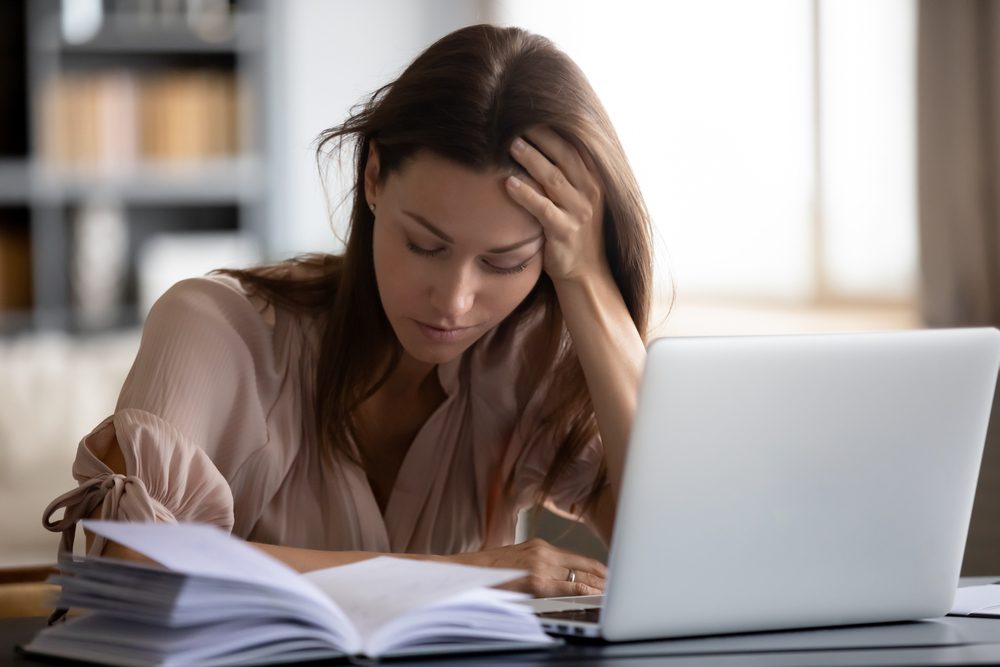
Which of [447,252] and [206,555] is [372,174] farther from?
[206,555]

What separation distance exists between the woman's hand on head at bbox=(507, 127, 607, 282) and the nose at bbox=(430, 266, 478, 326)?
0.30 ft

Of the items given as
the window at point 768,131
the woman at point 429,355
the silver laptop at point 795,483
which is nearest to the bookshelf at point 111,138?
the window at point 768,131

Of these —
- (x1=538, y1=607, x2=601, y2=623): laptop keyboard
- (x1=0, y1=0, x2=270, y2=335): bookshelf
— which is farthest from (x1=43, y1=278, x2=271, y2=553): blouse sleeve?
(x1=0, y1=0, x2=270, y2=335): bookshelf

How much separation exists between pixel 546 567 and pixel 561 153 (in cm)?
44

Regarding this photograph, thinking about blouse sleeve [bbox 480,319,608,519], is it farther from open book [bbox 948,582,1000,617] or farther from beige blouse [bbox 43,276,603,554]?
open book [bbox 948,582,1000,617]

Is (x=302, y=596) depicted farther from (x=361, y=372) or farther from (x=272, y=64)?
(x=272, y=64)

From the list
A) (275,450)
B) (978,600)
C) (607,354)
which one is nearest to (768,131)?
(607,354)

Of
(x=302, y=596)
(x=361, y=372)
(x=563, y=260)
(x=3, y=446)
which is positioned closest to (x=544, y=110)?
(x=563, y=260)

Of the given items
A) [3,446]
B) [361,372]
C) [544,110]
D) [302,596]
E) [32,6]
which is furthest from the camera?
[32,6]

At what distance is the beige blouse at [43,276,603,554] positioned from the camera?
1.21 meters

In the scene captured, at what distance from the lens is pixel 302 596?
83 cm

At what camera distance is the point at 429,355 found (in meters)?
1.38

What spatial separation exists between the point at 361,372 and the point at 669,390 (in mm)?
671

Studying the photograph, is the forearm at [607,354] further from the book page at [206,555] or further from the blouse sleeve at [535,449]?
the book page at [206,555]
